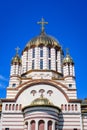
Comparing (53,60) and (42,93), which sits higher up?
(53,60)

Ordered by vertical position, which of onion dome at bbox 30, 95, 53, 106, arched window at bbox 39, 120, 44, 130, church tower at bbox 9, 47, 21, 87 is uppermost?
church tower at bbox 9, 47, 21, 87

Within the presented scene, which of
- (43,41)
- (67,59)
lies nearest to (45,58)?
(43,41)

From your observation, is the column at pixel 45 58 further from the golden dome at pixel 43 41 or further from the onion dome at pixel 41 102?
the onion dome at pixel 41 102

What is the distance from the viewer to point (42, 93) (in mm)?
37750

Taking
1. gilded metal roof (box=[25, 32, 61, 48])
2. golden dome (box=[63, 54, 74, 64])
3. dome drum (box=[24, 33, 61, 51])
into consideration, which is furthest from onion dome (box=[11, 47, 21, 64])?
golden dome (box=[63, 54, 74, 64])

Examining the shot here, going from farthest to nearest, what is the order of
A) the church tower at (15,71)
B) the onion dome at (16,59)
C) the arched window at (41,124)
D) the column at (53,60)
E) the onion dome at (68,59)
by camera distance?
the column at (53,60) < the onion dome at (16,59) < the onion dome at (68,59) < the church tower at (15,71) < the arched window at (41,124)

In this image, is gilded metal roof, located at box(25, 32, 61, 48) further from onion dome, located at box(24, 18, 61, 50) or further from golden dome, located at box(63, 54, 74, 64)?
golden dome, located at box(63, 54, 74, 64)

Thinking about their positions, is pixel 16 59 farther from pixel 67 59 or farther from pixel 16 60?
pixel 67 59

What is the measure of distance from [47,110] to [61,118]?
8.92ft

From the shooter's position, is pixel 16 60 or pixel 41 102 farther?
pixel 16 60

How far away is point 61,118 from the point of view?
3594 cm

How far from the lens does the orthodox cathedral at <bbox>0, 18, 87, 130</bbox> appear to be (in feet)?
113

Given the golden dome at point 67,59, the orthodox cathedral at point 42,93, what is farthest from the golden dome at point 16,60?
the golden dome at point 67,59

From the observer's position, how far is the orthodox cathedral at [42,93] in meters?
34.5
